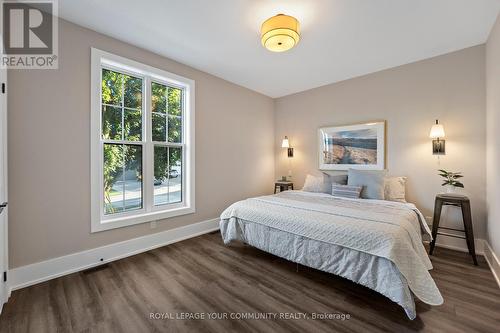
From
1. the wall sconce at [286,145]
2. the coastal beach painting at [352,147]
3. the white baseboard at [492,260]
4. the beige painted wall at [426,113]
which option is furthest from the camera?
the wall sconce at [286,145]

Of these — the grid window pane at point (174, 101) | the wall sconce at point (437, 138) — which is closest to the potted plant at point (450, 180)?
the wall sconce at point (437, 138)

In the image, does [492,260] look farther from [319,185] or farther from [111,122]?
[111,122]

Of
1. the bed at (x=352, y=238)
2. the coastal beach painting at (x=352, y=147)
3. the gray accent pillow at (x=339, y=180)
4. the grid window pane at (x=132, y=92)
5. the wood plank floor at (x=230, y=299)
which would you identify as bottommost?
the wood plank floor at (x=230, y=299)

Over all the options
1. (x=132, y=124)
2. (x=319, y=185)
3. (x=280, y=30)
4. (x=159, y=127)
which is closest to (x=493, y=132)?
(x=319, y=185)

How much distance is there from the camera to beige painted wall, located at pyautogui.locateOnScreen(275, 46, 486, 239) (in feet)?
9.19

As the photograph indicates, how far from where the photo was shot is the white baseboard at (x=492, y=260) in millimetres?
2170

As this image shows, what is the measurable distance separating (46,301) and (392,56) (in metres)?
4.83

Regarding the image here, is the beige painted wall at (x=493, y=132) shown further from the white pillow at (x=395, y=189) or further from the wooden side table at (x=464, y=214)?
the white pillow at (x=395, y=189)

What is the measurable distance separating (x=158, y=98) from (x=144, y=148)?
80 cm

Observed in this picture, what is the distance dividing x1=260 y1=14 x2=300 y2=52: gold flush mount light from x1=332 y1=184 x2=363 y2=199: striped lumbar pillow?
7.04 feet

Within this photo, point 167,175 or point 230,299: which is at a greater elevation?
point 167,175

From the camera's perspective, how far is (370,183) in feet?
10.3

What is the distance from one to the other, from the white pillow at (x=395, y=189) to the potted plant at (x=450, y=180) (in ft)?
1.50

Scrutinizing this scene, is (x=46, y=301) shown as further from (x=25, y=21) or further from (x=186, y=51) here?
(x=186, y=51)
